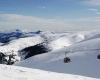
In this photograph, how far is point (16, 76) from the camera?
14.3 metres

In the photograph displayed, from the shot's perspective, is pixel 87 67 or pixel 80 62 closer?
pixel 87 67

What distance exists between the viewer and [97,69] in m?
69.2

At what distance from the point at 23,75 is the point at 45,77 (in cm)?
113

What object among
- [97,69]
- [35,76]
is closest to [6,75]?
[35,76]

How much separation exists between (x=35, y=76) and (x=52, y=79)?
3.02ft

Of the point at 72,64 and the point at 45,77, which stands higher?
the point at 45,77

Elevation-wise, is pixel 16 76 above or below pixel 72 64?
above

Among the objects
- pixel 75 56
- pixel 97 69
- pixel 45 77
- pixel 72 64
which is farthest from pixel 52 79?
pixel 75 56

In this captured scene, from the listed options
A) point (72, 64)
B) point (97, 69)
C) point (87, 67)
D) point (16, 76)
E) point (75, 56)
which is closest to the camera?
point (16, 76)

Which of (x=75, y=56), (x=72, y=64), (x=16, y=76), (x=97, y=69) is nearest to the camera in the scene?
(x=16, y=76)

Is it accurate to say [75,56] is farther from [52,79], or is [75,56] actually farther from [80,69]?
[52,79]

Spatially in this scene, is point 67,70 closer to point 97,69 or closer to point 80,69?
point 80,69

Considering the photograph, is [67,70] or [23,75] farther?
[67,70]

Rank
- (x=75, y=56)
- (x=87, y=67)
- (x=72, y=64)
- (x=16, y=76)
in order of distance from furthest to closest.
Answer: (x=75, y=56) → (x=72, y=64) → (x=87, y=67) → (x=16, y=76)
